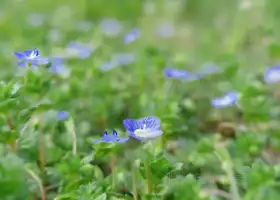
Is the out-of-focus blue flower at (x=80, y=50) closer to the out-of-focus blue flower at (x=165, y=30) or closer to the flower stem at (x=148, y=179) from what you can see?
the out-of-focus blue flower at (x=165, y=30)

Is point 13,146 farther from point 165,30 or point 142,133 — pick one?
point 165,30

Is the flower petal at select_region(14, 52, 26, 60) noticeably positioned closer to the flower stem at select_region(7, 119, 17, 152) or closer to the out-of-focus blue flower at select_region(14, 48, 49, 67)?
the out-of-focus blue flower at select_region(14, 48, 49, 67)

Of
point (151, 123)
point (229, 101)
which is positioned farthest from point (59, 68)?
point (151, 123)

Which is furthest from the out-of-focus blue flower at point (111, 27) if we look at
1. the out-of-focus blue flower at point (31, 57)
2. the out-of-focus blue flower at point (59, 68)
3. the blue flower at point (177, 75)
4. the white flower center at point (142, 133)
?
the white flower center at point (142, 133)

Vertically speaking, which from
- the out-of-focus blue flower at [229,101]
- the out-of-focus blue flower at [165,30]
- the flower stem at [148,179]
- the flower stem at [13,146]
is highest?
the out-of-focus blue flower at [165,30]

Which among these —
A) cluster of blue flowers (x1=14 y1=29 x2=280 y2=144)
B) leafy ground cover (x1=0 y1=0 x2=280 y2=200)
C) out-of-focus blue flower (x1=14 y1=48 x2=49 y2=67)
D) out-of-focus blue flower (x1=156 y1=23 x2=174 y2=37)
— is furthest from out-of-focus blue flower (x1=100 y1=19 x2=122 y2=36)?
out-of-focus blue flower (x1=14 y1=48 x2=49 y2=67)

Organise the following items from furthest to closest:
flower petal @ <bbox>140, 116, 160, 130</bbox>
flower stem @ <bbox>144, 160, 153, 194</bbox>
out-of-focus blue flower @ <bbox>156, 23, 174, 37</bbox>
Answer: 1. out-of-focus blue flower @ <bbox>156, 23, 174, 37</bbox>
2. flower petal @ <bbox>140, 116, 160, 130</bbox>
3. flower stem @ <bbox>144, 160, 153, 194</bbox>

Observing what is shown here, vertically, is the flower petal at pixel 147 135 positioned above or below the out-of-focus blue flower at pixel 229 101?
below

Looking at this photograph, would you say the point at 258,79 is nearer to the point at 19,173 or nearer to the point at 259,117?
the point at 259,117
